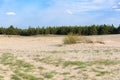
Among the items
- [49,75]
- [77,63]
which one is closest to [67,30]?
[77,63]

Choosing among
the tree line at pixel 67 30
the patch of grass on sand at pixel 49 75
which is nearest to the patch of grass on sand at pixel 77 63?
the patch of grass on sand at pixel 49 75

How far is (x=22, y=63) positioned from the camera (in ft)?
53.1

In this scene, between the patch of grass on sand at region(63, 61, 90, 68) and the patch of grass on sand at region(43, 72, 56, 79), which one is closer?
the patch of grass on sand at region(43, 72, 56, 79)

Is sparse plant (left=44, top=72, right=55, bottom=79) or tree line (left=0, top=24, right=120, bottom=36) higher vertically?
tree line (left=0, top=24, right=120, bottom=36)

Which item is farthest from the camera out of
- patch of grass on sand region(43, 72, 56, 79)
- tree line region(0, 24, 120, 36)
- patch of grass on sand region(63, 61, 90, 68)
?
tree line region(0, 24, 120, 36)

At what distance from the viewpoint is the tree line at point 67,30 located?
55.8m

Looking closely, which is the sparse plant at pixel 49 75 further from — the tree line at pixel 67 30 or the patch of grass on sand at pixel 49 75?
the tree line at pixel 67 30

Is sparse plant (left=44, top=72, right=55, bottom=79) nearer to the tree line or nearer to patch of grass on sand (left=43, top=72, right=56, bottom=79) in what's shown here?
patch of grass on sand (left=43, top=72, right=56, bottom=79)

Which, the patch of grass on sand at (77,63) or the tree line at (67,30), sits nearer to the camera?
the patch of grass on sand at (77,63)

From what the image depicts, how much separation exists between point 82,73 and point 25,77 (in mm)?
2117

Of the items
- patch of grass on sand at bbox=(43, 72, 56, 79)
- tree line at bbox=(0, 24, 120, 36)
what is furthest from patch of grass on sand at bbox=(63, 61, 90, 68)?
tree line at bbox=(0, 24, 120, 36)

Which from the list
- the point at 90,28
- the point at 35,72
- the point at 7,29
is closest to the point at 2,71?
the point at 35,72

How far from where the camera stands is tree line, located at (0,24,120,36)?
2199 inches

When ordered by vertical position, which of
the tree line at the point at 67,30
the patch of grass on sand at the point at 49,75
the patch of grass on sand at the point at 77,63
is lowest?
the patch of grass on sand at the point at 49,75
